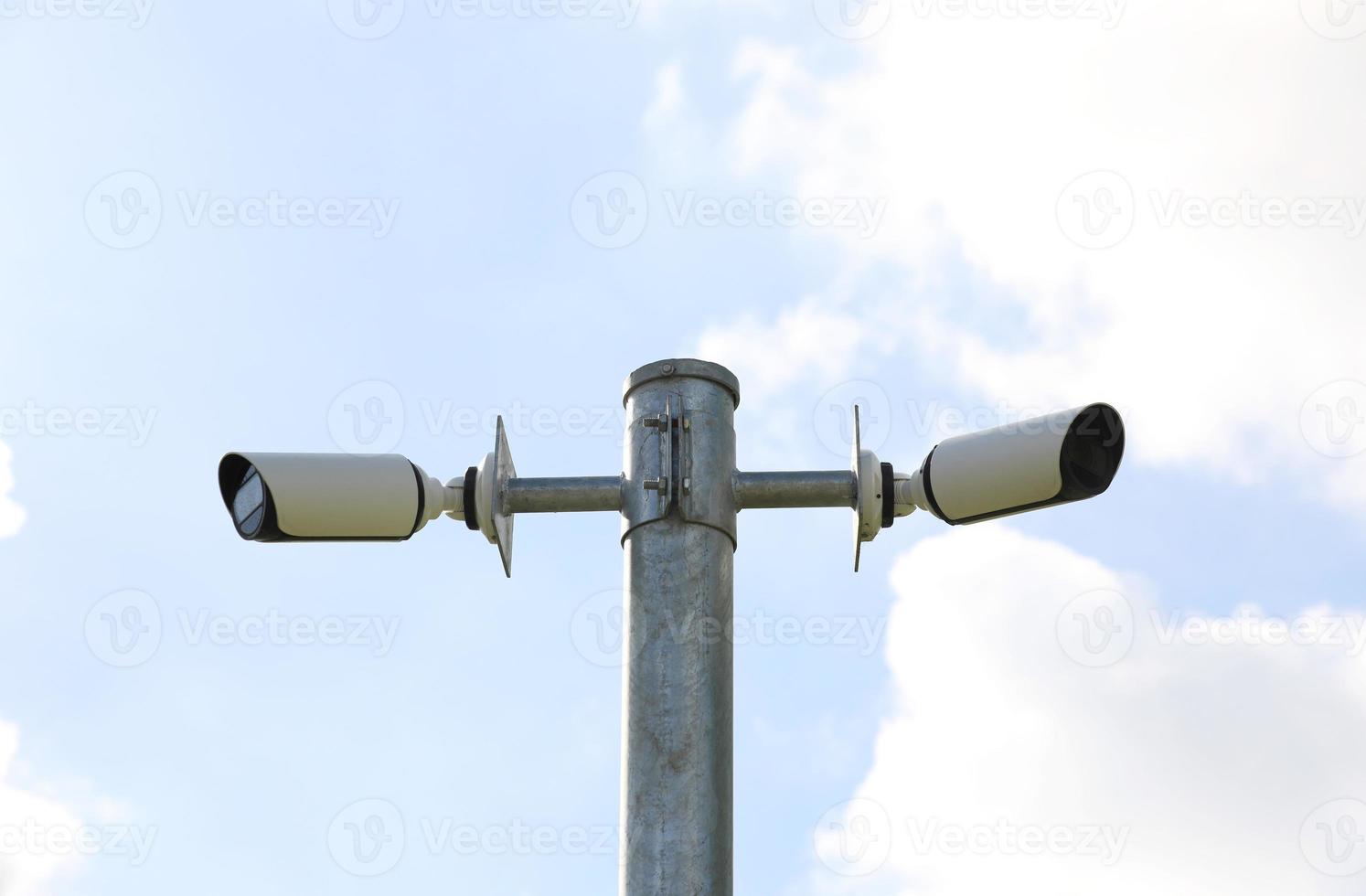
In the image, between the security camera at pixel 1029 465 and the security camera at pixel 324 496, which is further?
the security camera at pixel 324 496

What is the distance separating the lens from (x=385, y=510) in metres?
5.44

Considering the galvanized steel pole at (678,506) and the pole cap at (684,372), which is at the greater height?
the pole cap at (684,372)

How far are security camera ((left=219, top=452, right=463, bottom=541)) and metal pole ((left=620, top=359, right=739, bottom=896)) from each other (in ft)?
2.29

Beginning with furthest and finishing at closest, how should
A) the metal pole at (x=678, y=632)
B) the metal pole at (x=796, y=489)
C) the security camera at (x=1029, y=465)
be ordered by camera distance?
the metal pole at (x=796, y=489) < the security camera at (x=1029, y=465) < the metal pole at (x=678, y=632)

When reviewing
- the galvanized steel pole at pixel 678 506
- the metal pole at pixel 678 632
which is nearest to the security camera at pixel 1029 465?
the galvanized steel pole at pixel 678 506

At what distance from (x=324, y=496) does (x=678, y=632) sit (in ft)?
3.89

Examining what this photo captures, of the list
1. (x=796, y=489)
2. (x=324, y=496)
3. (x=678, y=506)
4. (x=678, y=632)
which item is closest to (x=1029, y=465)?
(x=796, y=489)

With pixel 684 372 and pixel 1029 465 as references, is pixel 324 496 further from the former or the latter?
pixel 1029 465

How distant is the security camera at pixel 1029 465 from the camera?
17.1ft

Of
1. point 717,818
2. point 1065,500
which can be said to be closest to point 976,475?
point 1065,500

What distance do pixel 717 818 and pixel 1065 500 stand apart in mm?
1396

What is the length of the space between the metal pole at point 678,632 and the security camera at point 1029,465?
0.67 meters

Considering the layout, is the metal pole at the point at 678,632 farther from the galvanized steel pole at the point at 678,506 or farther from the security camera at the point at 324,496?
the security camera at the point at 324,496

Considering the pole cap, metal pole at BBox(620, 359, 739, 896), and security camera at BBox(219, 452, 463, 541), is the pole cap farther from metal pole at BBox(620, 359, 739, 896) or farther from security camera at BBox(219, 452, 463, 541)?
security camera at BBox(219, 452, 463, 541)
